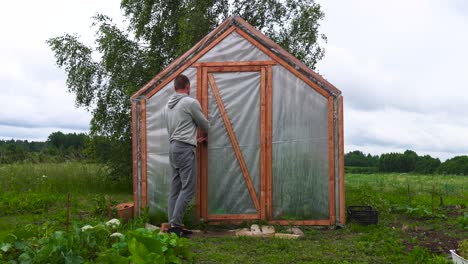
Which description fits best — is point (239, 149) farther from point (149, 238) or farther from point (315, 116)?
point (149, 238)

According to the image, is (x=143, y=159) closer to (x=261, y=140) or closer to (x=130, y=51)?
(x=261, y=140)

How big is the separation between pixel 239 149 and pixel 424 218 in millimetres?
3454

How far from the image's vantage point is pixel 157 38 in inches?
699

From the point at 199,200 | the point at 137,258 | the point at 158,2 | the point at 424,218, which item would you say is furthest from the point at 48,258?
the point at 158,2

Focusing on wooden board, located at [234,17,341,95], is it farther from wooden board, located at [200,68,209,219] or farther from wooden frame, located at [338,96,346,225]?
wooden board, located at [200,68,209,219]

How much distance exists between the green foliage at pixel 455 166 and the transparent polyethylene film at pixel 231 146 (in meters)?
15.4

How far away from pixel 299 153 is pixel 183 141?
198 cm

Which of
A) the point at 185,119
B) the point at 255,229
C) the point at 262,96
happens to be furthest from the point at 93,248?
the point at 262,96

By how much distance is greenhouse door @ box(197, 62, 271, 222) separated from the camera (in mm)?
8281

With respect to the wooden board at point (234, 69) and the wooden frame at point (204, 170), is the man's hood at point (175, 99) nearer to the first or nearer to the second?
the wooden frame at point (204, 170)

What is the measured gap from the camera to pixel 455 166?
2402 centimetres

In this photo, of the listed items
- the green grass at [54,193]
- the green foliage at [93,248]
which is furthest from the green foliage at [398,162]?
the green foliage at [93,248]

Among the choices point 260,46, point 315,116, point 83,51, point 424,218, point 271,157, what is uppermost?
point 83,51

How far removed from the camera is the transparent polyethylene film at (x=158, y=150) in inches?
331
